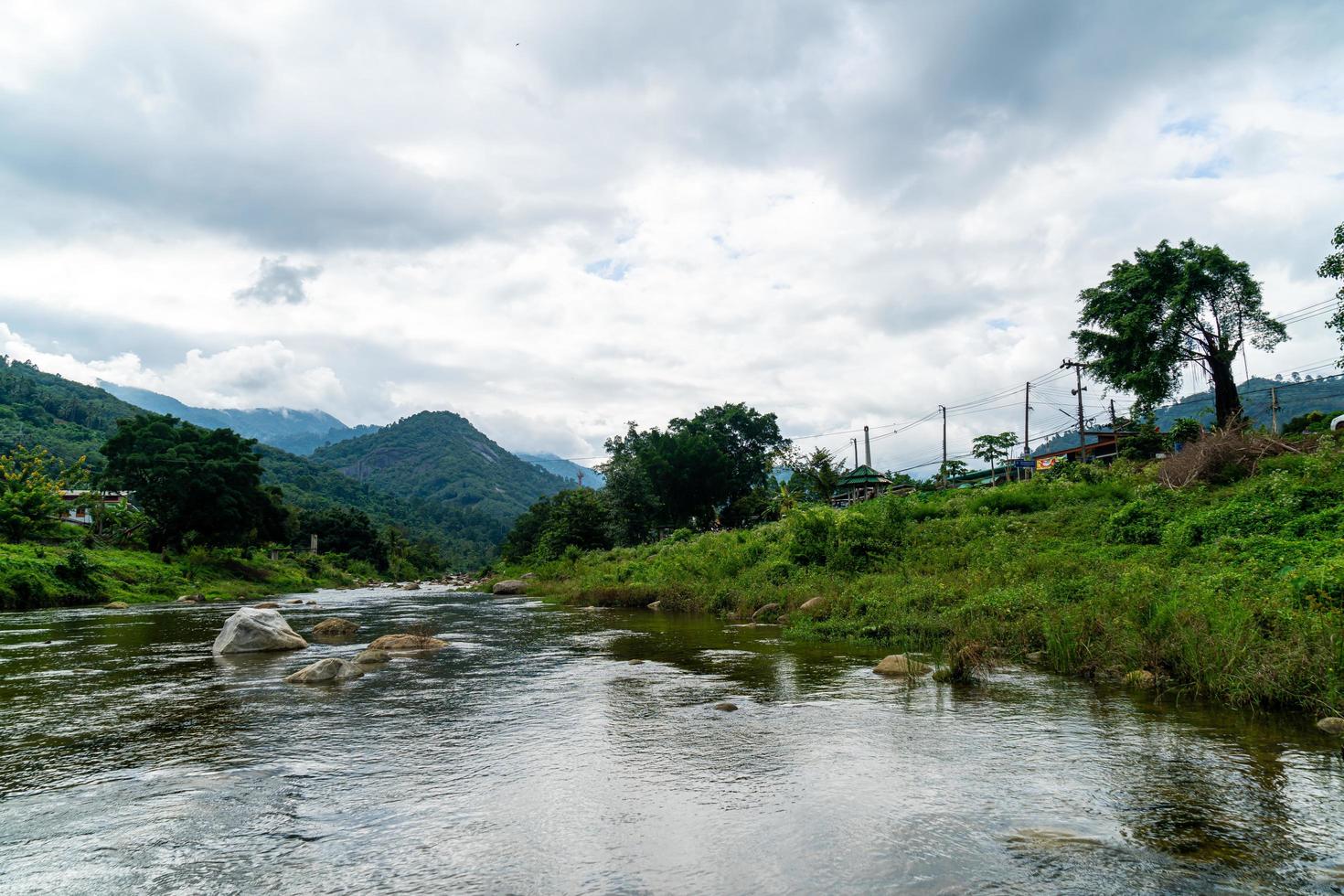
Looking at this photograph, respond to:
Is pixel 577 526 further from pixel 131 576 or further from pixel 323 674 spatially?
pixel 323 674

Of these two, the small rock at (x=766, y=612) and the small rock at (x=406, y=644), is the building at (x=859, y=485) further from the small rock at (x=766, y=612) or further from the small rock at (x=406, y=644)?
the small rock at (x=406, y=644)

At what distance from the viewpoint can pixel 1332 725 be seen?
7.53 m

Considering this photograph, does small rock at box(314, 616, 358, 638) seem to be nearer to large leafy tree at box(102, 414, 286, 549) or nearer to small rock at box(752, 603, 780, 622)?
small rock at box(752, 603, 780, 622)

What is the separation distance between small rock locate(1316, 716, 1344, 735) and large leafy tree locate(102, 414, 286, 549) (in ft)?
167

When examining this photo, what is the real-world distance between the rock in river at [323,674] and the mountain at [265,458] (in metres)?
57.6

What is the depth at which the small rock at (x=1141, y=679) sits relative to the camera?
9898mm

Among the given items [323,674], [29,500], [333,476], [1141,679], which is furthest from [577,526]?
[333,476]

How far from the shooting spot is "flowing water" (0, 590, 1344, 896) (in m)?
4.78

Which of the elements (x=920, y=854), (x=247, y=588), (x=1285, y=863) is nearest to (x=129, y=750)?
(x=920, y=854)

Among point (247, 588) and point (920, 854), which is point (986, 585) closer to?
point (920, 854)

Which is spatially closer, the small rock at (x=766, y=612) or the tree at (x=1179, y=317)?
the small rock at (x=766, y=612)

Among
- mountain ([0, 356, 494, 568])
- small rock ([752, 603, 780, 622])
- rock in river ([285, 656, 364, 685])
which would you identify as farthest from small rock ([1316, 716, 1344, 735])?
mountain ([0, 356, 494, 568])

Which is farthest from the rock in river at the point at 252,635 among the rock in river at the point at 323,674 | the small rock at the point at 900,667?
the small rock at the point at 900,667

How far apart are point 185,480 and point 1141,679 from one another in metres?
49.3
